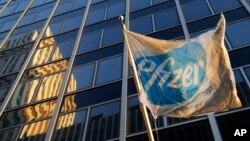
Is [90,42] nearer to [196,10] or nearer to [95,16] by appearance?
[95,16]

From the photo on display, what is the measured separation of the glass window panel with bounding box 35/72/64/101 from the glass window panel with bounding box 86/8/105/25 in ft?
18.2

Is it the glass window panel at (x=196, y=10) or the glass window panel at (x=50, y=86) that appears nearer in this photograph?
the glass window panel at (x=50, y=86)

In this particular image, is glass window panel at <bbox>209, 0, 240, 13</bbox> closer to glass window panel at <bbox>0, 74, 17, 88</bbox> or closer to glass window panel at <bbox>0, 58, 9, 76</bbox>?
glass window panel at <bbox>0, 74, 17, 88</bbox>

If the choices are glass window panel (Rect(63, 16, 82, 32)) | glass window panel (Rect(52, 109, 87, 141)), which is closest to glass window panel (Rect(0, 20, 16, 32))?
glass window panel (Rect(63, 16, 82, 32))

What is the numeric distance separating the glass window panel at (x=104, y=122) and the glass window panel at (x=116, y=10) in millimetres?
8636

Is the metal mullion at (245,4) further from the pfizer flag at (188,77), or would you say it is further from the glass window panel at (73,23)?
the glass window panel at (73,23)

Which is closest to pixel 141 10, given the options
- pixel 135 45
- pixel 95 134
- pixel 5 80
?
pixel 5 80

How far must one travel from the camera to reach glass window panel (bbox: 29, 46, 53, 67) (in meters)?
18.4

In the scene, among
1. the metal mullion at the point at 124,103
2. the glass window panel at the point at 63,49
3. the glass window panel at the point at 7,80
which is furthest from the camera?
the glass window panel at the point at 63,49

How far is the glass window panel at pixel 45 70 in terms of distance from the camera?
1706cm

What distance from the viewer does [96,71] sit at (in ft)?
51.8

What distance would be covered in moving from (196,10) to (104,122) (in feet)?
25.6

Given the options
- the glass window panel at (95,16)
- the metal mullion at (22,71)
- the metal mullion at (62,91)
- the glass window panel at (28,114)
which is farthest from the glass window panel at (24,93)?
the glass window panel at (95,16)

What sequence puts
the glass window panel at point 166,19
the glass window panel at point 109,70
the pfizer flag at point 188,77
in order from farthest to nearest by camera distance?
1. the glass window panel at point 166,19
2. the glass window panel at point 109,70
3. the pfizer flag at point 188,77
